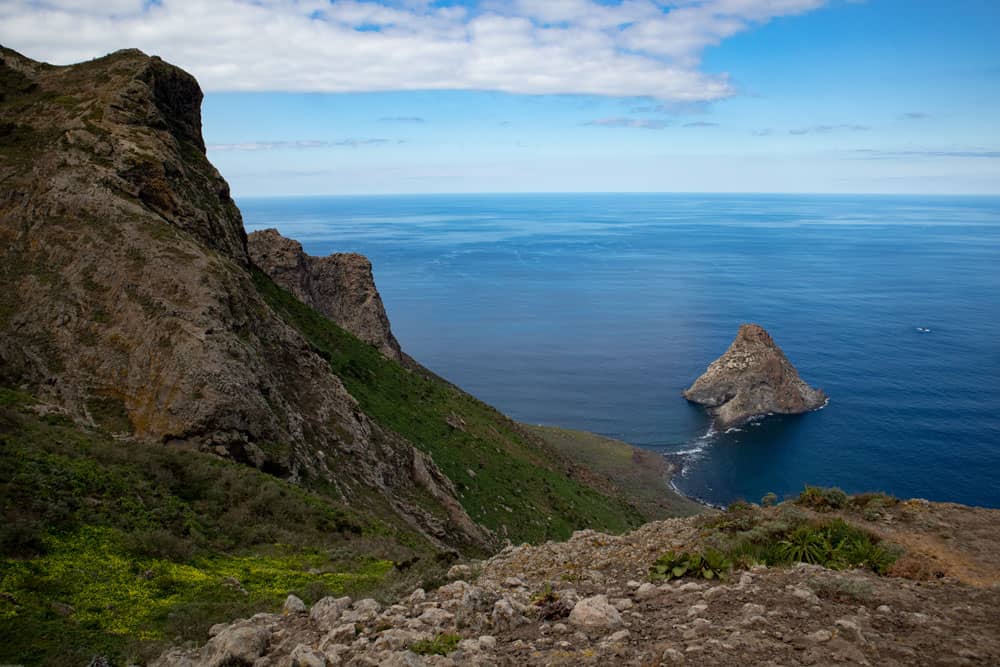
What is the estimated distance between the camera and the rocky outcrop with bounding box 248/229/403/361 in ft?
235

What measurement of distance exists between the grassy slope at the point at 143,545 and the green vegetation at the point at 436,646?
9.59 feet

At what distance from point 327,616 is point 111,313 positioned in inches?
846

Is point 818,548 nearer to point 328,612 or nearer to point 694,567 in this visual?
point 694,567

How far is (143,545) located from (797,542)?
15.9m

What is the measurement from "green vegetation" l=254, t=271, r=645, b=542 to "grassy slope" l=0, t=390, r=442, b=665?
1747 centimetres

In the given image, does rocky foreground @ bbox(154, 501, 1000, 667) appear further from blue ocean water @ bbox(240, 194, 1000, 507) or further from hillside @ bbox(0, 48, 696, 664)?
blue ocean water @ bbox(240, 194, 1000, 507)

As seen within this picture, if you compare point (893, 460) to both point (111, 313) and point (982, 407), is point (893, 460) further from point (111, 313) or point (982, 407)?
point (111, 313)

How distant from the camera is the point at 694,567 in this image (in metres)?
11.9

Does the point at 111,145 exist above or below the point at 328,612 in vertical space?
above

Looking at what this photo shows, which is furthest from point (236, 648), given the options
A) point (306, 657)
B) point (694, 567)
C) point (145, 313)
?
point (145, 313)

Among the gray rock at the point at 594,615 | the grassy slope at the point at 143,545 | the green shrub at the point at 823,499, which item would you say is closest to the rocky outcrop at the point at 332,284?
the grassy slope at the point at 143,545

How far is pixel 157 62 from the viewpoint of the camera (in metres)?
39.8

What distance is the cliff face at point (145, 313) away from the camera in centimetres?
2323

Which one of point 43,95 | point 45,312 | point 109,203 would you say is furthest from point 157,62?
point 45,312
